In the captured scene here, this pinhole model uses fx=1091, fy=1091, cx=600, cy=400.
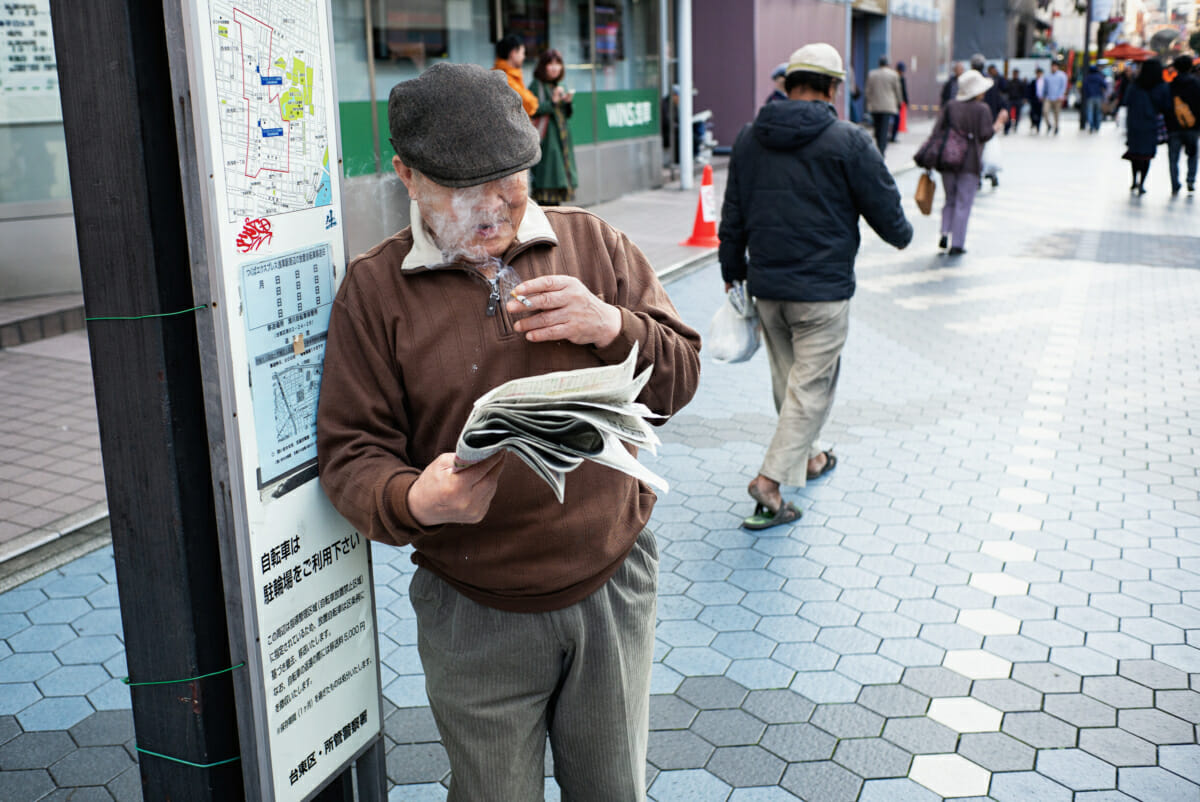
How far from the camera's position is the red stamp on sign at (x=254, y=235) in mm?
1850

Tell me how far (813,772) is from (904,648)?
860 mm

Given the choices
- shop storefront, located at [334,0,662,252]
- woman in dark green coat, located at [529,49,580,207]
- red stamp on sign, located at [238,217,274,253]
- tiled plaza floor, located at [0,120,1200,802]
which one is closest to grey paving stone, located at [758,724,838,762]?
tiled plaza floor, located at [0,120,1200,802]

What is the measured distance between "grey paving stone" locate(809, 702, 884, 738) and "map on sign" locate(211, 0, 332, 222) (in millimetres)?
2325

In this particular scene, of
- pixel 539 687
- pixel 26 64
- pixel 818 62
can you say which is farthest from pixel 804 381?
pixel 26 64

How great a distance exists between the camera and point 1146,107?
50.5ft

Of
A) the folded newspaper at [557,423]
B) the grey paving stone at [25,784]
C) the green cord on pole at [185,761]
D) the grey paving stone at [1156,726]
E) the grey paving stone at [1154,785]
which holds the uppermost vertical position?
the folded newspaper at [557,423]

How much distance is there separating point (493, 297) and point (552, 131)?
9.47m

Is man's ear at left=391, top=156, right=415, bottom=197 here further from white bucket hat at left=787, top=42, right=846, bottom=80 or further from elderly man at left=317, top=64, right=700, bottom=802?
white bucket hat at left=787, top=42, right=846, bottom=80

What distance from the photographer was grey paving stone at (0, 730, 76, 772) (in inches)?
130

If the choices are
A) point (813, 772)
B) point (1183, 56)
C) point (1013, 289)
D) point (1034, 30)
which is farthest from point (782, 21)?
point (1034, 30)

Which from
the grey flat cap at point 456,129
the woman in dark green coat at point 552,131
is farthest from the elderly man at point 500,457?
the woman in dark green coat at point 552,131

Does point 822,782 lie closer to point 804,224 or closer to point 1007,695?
point 1007,695

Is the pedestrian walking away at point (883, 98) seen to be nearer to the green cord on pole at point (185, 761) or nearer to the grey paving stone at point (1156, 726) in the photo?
the grey paving stone at point (1156, 726)

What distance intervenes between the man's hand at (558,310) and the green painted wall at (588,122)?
8.69 m
